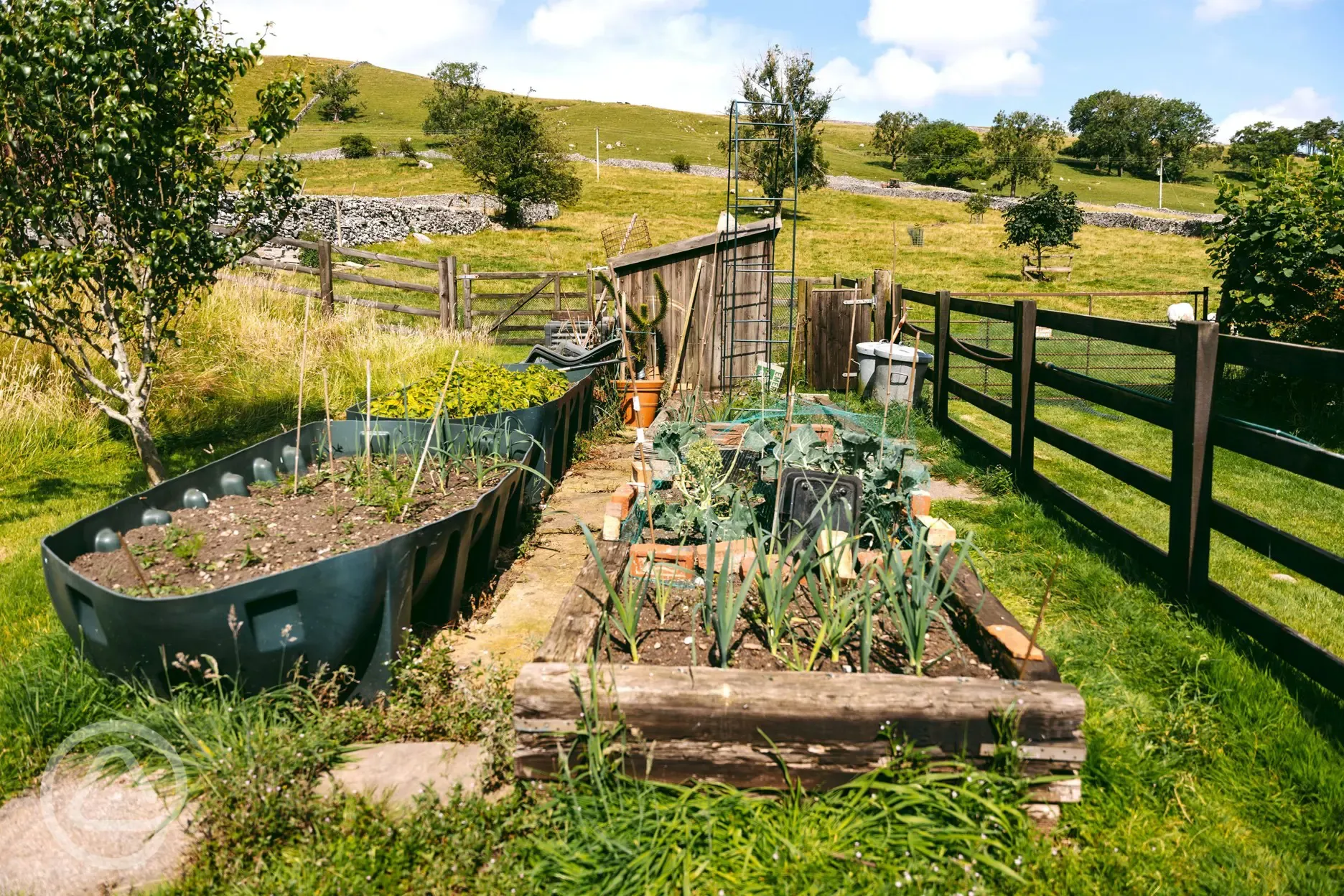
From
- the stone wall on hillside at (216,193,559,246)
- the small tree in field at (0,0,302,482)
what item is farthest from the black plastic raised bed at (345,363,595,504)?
the stone wall on hillside at (216,193,559,246)

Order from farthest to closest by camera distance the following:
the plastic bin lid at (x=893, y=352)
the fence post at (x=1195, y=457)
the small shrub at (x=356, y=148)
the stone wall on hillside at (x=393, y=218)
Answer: the small shrub at (x=356, y=148), the stone wall on hillside at (x=393, y=218), the plastic bin lid at (x=893, y=352), the fence post at (x=1195, y=457)

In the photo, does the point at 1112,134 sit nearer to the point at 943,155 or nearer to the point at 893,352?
the point at 943,155

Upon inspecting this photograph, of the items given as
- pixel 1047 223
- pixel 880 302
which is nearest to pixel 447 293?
pixel 880 302

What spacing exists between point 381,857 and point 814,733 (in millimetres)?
1212

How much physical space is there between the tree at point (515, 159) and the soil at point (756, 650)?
116 feet

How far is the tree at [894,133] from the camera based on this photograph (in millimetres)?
82062

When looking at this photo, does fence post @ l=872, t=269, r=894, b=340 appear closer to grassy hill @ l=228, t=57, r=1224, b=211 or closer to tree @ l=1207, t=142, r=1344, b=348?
tree @ l=1207, t=142, r=1344, b=348

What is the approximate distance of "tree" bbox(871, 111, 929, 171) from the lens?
82062 mm

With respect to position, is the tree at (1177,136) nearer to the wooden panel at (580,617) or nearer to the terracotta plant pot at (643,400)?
the terracotta plant pot at (643,400)

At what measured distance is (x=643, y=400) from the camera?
8547mm

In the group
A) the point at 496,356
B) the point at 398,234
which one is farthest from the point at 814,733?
the point at 398,234

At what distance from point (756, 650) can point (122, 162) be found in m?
4.00

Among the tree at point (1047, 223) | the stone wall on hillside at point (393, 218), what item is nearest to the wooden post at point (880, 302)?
the tree at point (1047, 223)

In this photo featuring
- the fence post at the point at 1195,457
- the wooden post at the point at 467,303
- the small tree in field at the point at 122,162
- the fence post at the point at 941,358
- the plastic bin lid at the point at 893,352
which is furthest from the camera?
the wooden post at the point at 467,303
